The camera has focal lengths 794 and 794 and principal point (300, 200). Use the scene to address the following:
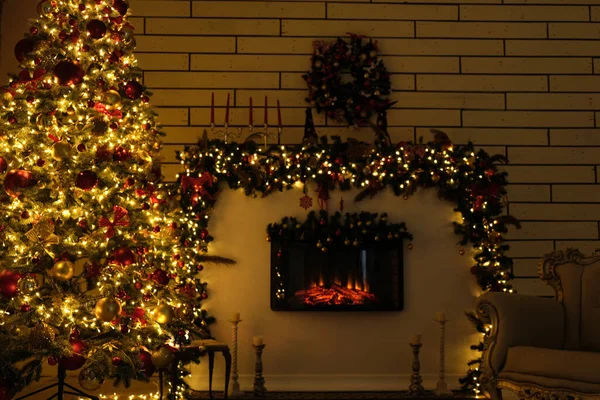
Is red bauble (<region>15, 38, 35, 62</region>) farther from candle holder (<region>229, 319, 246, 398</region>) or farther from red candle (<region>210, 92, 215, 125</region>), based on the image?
candle holder (<region>229, 319, 246, 398</region>)

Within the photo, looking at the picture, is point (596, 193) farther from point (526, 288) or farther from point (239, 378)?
point (239, 378)

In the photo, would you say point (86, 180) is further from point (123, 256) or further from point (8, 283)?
point (8, 283)

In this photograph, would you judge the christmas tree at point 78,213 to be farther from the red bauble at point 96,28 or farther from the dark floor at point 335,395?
the dark floor at point 335,395

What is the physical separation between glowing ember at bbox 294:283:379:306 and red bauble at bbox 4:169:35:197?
2.56 metres

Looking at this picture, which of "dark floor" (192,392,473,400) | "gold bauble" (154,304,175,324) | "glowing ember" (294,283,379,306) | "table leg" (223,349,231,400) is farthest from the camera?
"glowing ember" (294,283,379,306)

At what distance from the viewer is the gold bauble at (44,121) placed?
15.8 ft

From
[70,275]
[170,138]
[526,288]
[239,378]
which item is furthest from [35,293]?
[526,288]

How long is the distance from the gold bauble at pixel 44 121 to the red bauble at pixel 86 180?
1.23 feet

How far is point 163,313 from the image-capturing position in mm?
4984

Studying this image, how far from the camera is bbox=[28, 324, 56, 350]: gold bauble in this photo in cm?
464

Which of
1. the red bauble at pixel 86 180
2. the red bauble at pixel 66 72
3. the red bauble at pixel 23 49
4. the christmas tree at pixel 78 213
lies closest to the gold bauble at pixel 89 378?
the christmas tree at pixel 78 213

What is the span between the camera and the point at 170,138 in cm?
730

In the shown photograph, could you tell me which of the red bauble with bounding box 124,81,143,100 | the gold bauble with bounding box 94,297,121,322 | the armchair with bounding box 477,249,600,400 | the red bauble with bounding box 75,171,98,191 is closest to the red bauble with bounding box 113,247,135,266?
the gold bauble with bounding box 94,297,121,322

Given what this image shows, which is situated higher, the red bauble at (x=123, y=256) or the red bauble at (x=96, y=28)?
the red bauble at (x=96, y=28)
